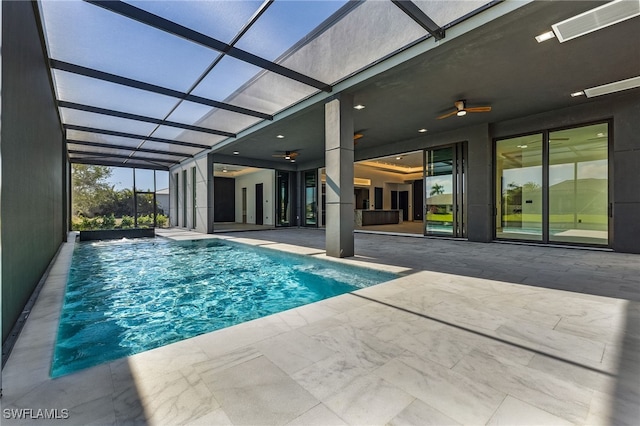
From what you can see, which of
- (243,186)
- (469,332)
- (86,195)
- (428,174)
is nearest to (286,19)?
(469,332)

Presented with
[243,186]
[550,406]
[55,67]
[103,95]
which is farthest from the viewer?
[243,186]

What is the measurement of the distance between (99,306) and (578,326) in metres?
5.10

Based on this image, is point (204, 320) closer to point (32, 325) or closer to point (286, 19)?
point (32, 325)

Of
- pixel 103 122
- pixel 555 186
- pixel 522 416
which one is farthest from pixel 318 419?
pixel 103 122

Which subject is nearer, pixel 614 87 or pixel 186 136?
pixel 614 87

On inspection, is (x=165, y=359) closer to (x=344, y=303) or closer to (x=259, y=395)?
(x=259, y=395)

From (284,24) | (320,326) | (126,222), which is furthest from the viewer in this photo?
(126,222)

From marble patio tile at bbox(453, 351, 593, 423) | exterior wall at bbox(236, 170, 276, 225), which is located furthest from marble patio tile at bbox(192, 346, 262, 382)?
exterior wall at bbox(236, 170, 276, 225)

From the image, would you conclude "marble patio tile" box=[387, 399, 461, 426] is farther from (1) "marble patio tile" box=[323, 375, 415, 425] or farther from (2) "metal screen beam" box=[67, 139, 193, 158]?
(2) "metal screen beam" box=[67, 139, 193, 158]

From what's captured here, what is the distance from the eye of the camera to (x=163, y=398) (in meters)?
1.50

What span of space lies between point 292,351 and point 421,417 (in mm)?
969

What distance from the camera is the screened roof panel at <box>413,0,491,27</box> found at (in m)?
3.55

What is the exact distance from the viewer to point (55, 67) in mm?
4688

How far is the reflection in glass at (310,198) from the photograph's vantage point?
14.5 meters
